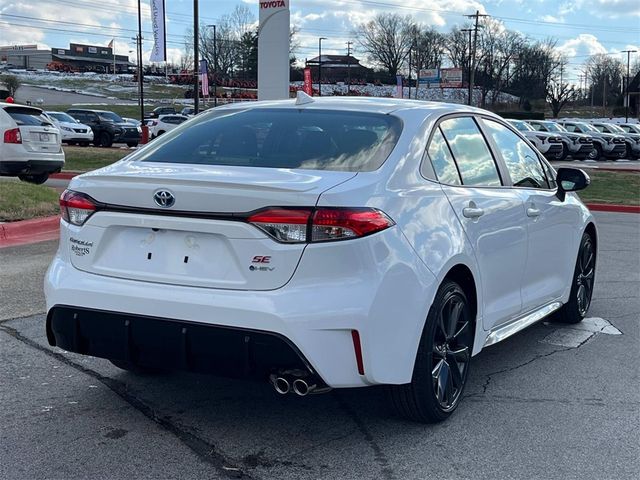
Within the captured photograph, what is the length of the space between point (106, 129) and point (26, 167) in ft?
60.4

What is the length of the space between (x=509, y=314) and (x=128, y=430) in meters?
2.41

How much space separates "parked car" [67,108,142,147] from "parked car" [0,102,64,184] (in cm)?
1720

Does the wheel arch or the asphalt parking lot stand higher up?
the wheel arch

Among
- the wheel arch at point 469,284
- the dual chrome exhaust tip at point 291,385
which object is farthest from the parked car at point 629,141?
the dual chrome exhaust tip at point 291,385

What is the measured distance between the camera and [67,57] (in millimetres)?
143875

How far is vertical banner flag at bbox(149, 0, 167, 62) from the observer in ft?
113

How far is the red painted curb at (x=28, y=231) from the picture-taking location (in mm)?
9727

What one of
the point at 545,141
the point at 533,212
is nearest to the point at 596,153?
the point at 545,141

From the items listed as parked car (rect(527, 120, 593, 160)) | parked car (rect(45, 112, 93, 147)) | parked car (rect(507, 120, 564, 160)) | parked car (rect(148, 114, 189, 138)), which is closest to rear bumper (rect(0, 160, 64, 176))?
parked car (rect(45, 112, 93, 147))

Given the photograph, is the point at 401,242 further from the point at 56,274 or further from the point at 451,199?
the point at 56,274

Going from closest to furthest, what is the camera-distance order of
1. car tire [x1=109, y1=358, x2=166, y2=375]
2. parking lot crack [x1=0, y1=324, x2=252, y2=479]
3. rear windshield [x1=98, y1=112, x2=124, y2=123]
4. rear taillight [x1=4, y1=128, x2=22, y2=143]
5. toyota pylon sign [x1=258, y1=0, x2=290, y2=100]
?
parking lot crack [x1=0, y1=324, x2=252, y2=479], car tire [x1=109, y1=358, x2=166, y2=375], rear taillight [x1=4, y1=128, x2=22, y2=143], toyota pylon sign [x1=258, y1=0, x2=290, y2=100], rear windshield [x1=98, y1=112, x2=124, y2=123]

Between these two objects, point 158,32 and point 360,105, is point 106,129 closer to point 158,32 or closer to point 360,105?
point 158,32

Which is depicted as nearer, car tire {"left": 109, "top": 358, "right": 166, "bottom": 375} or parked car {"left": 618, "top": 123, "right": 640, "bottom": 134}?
car tire {"left": 109, "top": 358, "right": 166, "bottom": 375}

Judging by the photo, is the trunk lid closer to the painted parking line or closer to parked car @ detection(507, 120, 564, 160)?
the painted parking line
